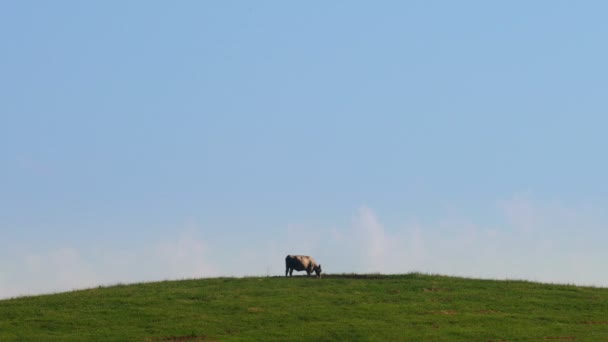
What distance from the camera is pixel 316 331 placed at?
135 ft

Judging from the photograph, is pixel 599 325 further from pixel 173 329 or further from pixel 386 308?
pixel 173 329

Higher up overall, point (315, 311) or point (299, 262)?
point (299, 262)

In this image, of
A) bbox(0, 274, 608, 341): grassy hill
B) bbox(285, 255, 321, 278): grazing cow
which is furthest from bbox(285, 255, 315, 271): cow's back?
bbox(0, 274, 608, 341): grassy hill

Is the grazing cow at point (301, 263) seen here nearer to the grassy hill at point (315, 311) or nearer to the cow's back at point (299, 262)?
the cow's back at point (299, 262)

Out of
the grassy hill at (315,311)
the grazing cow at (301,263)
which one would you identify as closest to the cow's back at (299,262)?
the grazing cow at (301,263)

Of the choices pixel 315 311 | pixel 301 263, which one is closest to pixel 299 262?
pixel 301 263

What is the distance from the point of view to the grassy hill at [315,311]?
41.1m

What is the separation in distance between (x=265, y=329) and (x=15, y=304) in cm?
1478

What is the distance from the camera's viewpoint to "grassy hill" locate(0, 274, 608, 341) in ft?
135

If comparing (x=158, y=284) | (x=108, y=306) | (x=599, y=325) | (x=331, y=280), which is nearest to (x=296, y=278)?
(x=331, y=280)

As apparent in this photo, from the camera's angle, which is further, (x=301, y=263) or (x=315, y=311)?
(x=301, y=263)

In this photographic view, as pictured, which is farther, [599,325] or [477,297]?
[477,297]

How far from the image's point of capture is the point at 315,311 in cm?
4497

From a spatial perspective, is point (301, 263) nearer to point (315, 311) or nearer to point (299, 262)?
point (299, 262)
